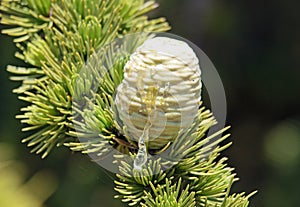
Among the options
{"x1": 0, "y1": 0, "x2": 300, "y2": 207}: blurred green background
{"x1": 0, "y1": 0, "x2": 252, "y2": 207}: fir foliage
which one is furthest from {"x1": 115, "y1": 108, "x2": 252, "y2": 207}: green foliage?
{"x1": 0, "y1": 0, "x2": 300, "y2": 207}: blurred green background

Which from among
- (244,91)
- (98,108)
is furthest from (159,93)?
(244,91)

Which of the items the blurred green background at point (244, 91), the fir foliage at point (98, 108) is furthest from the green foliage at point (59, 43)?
→ the blurred green background at point (244, 91)

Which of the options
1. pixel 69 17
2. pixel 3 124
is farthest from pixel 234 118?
pixel 69 17

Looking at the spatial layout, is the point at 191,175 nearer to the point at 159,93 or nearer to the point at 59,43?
the point at 159,93

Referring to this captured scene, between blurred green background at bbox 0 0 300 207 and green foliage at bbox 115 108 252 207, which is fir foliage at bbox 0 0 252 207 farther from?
blurred green background at bbox 0 0 300 207

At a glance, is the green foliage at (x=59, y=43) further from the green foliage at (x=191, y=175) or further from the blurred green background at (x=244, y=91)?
the blurred green background at (x=244, y=91)

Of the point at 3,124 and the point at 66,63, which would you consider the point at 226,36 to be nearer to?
the point at 3,124
